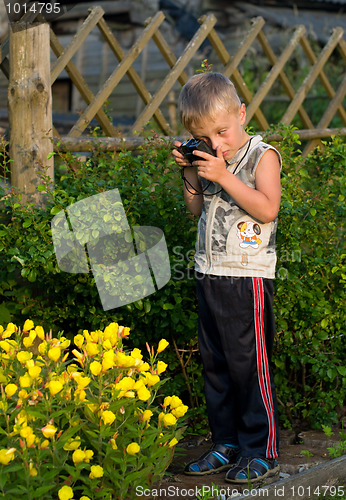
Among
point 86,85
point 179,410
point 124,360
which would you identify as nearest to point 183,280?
point 179,410

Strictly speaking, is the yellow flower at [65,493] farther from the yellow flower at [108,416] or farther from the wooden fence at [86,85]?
the wooden fence at [86,85]

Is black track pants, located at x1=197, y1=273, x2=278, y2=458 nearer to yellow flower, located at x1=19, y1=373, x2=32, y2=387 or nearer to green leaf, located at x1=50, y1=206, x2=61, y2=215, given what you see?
green leaf, located at x1=50, y1=206, x2=61, y2=215

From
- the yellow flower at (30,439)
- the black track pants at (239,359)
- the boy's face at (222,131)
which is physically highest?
the boy's face at (222,131)

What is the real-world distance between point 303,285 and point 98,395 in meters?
1.40

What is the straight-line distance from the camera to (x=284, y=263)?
2938 millimetres

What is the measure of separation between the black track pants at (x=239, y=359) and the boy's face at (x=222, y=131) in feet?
1.59

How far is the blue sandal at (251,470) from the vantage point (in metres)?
2.29

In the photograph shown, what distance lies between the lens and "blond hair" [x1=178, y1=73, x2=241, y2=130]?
2.15 meters

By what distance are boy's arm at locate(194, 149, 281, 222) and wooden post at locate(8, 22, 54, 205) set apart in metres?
1.28

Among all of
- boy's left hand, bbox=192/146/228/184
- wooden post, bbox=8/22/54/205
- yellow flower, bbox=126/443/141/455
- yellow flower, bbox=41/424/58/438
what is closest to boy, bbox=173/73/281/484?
boy's left hand, bbox=192/146/228/184

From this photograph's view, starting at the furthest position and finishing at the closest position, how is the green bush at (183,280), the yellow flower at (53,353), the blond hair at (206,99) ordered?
1. the green bush at (183,280)
2. the blond hair at (206,99)
3. the yellow flower at (53,353)

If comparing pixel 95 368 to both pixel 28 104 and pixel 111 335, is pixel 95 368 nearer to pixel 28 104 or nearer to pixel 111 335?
pixel 111 335

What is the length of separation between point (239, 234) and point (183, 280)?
1.98 ft

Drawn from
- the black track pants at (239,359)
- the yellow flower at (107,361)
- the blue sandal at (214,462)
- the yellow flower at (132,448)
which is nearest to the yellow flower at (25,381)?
the yellow flower at (107,361)
